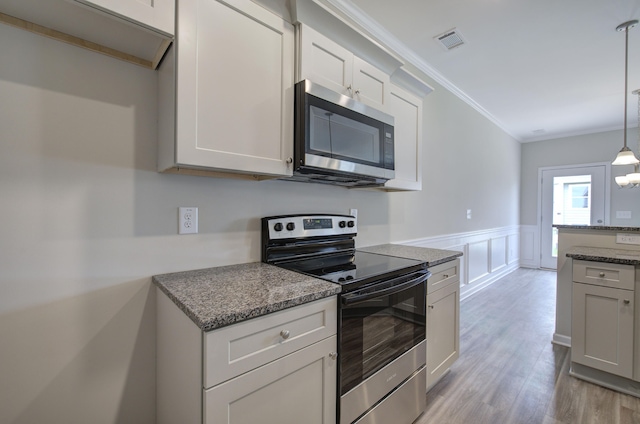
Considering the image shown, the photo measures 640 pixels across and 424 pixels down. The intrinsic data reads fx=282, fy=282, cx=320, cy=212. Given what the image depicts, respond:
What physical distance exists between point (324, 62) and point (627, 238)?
9.30 feet

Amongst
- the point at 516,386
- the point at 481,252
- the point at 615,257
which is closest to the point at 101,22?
the point at 516,386

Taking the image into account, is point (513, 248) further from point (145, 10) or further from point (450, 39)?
point (145, 10)

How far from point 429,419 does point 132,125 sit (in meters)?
2.26

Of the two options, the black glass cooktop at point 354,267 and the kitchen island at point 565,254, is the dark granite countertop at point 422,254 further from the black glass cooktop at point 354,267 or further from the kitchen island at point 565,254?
the kitchen island at point 565,254

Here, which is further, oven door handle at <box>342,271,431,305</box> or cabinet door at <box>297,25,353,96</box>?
cabinet door at <box>297,25,353,96</box>

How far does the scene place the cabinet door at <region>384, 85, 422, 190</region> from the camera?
2113 mm

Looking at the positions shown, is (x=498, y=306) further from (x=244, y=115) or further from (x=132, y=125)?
(x=132, y=125)

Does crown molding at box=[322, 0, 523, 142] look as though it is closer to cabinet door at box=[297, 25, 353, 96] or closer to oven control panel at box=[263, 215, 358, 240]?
cabinet door at box=[297, 25, 353, 96]

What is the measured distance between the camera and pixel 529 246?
5.79 m

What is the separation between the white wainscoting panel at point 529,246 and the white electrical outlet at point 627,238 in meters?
3.83

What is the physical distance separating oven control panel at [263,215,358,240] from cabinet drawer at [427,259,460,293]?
23.5 inches

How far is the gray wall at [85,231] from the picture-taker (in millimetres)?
1028

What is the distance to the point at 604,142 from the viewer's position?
512 centimetres

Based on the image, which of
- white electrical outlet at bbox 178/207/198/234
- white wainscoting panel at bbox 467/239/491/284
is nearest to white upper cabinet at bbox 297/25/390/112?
white electrical outlet at bbox 178/207/198/234
